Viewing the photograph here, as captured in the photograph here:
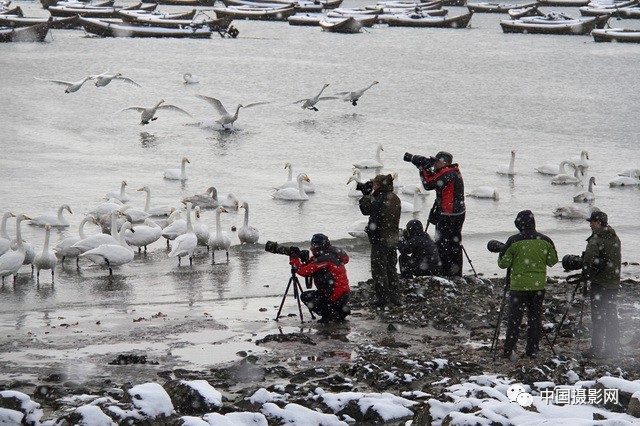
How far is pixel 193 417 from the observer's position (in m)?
7.45

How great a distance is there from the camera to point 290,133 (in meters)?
31.5

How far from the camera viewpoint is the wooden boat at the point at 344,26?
228 feet

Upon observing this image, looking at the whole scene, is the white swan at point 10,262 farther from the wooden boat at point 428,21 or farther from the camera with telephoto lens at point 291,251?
the wooden boat at point 428,21

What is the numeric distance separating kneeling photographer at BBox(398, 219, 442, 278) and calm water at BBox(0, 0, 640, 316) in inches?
41.6

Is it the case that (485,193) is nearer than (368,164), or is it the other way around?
(485,193)

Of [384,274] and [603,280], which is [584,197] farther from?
[603,280]

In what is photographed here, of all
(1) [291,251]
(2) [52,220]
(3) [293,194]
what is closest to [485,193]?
(3) [293,194]

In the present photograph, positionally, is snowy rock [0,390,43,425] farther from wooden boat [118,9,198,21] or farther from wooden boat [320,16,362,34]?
wooden boat [320,16,362,34]

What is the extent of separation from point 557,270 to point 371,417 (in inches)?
262

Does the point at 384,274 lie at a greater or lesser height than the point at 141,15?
lesser

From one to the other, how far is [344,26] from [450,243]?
5887 centimetres

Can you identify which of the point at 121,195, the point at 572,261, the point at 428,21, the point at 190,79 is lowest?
the point at 121,195

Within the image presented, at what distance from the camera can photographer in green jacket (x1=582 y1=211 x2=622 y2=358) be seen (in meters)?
9.14

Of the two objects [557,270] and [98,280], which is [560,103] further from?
[98,280]
